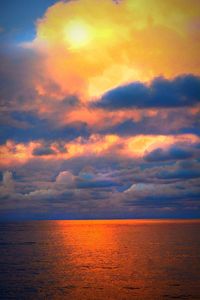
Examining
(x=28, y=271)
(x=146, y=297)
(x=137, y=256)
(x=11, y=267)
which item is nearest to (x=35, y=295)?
(x=146, y=297)

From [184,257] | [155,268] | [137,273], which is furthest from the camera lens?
[184,257]

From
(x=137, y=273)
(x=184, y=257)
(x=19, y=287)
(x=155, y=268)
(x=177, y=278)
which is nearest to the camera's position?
(x=19, y=287)

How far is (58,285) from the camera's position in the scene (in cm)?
6700

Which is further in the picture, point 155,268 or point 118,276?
point 155,268

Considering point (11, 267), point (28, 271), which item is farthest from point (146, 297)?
point (11, 267)

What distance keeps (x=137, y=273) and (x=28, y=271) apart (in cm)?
2388

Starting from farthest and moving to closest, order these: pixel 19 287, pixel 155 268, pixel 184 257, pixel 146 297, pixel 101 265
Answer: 1. pixel 184 257
2. pixel 101 265
3. pixel 155 268
4. pixel 19 287
5. pixel 146 297

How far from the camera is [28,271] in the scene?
8225cm

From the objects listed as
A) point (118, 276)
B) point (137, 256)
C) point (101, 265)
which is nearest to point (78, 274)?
point (118, 276)

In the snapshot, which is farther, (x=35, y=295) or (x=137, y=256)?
(x=137, y=256)

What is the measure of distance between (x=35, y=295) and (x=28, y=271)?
2396cm

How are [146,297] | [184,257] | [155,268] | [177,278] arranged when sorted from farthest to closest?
1. [184,257]
2. [155,268]
3. [177,278]
4. [146,297]

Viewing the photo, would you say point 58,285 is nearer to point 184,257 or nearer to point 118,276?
point 118,276

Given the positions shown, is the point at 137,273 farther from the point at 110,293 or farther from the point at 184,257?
the point at 184,257
